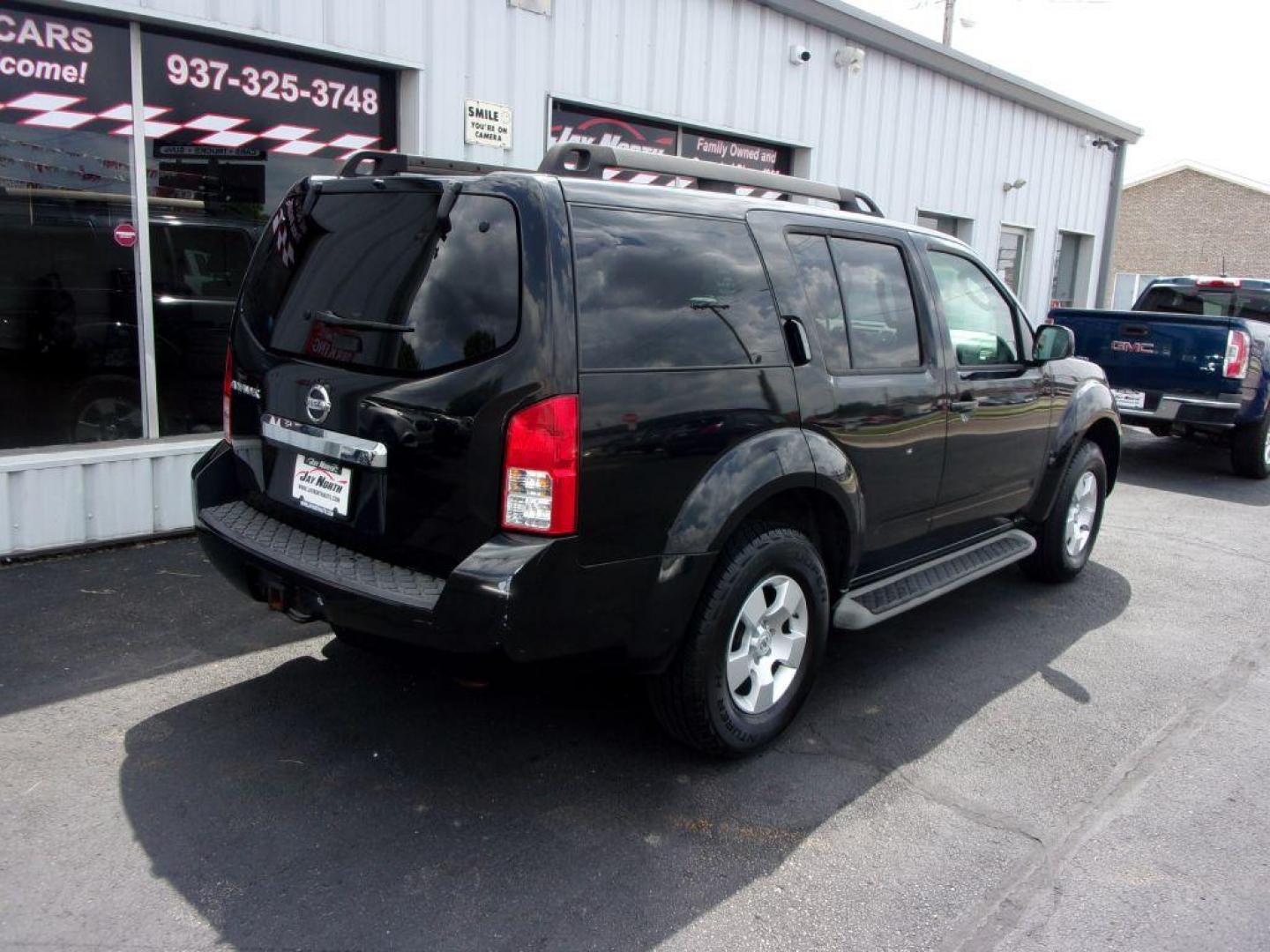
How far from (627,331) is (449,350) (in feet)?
1.74

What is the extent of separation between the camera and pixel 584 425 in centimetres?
278

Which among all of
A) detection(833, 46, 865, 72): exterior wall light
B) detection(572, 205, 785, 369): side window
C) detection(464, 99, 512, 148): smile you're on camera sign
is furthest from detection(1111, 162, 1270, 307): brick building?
detection(572, 205, 785, 369): side window

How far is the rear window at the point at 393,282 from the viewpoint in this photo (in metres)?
2.84

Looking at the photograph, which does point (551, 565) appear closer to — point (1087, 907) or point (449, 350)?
point (449, 350)

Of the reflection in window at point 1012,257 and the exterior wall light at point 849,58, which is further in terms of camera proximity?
the reflection in window at point 1012,257

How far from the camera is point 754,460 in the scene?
10.6ft

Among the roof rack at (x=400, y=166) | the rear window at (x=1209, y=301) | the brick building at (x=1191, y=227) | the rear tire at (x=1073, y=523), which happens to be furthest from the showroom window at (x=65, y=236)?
the brick building at (x=1191, y=227)

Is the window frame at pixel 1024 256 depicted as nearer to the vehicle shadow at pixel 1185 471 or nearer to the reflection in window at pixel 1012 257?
the reflection in window at pixel 1012 257

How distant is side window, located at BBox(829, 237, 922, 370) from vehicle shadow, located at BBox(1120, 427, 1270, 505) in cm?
588

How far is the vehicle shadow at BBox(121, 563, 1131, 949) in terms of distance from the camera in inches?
104

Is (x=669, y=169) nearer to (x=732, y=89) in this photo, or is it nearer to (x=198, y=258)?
(x=198, y=258)

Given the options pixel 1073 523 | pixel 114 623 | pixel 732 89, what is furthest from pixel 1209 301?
pixel 114 623

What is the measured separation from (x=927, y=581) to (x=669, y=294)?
196 cm

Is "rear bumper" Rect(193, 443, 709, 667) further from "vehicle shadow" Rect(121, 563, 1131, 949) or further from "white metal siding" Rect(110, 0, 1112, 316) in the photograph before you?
"white metal siding" Rect(110, 0, 1112, 316)
